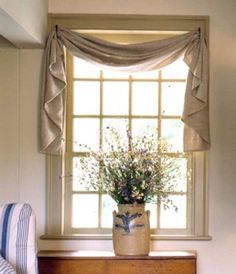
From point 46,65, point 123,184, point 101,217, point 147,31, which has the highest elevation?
point 147,31

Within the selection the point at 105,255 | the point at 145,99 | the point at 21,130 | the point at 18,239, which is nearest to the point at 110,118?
the point at 145,99

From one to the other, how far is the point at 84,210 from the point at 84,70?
1082 millimetres

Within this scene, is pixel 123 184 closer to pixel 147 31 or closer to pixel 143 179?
pixel 143 179

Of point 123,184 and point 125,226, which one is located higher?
point 123,184

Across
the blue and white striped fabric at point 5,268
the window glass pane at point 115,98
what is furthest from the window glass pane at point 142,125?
the blue and white striped fabric at point 5,268

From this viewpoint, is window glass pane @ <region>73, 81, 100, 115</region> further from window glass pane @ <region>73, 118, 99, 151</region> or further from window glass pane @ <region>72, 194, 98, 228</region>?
window glass pane @ <region>72, 194, 98, 228</region>

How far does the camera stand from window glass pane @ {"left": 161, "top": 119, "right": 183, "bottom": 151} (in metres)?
3.96

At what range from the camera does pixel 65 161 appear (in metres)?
3.97

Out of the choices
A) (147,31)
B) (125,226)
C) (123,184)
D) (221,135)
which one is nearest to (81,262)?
(125,226)

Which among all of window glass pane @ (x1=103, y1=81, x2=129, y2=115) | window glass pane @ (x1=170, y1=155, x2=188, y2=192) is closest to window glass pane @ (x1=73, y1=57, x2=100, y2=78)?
window glass pane @ (x1=103, y1=81, x2=129, y2=115)

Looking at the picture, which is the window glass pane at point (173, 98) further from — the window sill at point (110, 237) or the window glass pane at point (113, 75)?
the window sill at point (110, 237)

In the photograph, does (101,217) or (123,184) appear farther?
(101,217)

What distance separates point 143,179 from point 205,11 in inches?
53.7

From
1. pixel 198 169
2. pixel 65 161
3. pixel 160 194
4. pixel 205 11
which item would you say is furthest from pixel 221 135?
pixel 65 161
